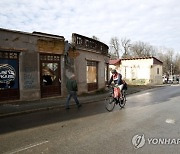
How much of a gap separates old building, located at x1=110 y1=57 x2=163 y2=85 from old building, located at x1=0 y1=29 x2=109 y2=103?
24875 mm

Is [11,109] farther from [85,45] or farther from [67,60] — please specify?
[85,45]

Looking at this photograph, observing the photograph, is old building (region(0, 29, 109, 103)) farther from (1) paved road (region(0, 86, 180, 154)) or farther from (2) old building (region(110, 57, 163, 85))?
(2) old building (region(110, 57, 163, 85))

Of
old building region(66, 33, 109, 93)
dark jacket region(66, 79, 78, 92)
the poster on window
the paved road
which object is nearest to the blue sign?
the poster on window

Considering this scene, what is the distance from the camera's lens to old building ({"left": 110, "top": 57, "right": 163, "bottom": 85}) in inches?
1657

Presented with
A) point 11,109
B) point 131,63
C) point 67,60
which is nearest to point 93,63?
point 67,60

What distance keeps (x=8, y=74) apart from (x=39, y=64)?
2216mm

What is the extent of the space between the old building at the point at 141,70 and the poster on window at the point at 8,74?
31.7m

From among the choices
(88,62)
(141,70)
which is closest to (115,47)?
(141,70)

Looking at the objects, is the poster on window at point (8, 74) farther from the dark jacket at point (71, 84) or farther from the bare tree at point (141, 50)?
the bare tree at point (141, 50)

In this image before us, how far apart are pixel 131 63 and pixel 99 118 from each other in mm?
36839

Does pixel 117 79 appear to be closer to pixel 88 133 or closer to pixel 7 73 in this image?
pixel 88 133

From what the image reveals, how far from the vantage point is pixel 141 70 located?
43000mm

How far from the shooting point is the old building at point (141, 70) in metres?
42.1

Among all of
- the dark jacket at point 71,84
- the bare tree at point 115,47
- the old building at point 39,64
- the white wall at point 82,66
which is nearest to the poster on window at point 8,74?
the old building at point 39,64
